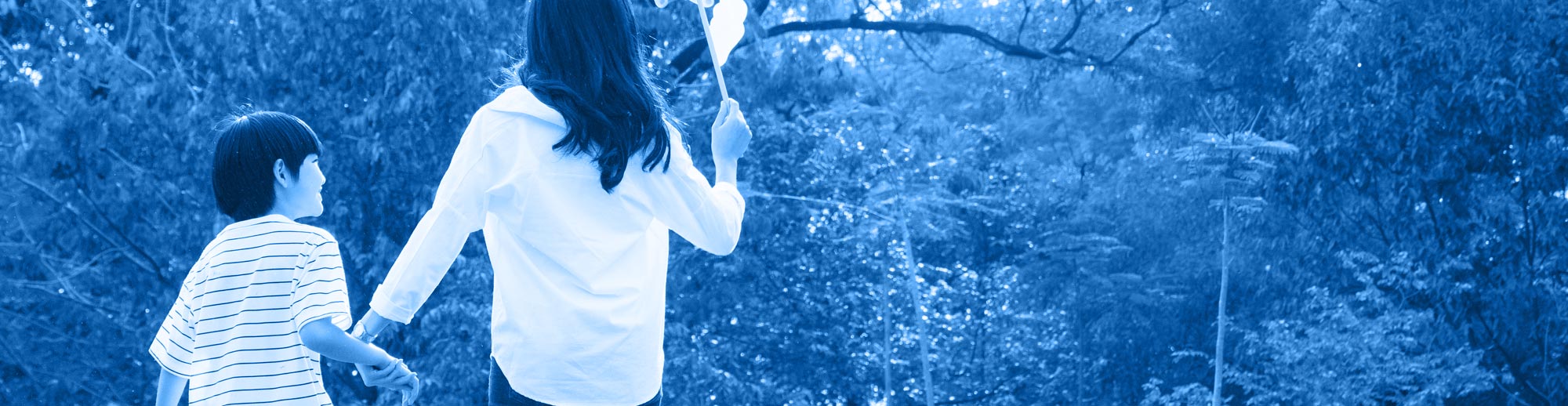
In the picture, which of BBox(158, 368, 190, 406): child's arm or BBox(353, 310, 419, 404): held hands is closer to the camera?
BBox(353, 310, 419, 404): held hands

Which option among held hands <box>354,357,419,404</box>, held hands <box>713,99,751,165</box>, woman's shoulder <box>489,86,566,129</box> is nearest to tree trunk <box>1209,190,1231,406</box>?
held hands <box>713,99,751,165</box>

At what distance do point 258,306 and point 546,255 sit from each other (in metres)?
0.46

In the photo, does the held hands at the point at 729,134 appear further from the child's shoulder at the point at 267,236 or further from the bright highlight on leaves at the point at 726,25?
the child's shoulder at the point at 267,236

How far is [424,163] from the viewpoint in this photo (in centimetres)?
650

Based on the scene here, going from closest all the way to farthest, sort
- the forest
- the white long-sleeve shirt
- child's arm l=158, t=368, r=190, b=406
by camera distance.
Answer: the white long-sleeve shirt < child's arm l=158, t=368, r=190, b=406 < the forest

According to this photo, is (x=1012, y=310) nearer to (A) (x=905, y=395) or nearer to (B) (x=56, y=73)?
(A) (x=905, y=395)

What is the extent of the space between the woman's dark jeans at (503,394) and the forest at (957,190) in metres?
1.37

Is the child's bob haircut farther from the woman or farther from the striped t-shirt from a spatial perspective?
the woman

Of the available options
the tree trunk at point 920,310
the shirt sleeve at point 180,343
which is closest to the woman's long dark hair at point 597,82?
the shirt sleeve at point 180,343

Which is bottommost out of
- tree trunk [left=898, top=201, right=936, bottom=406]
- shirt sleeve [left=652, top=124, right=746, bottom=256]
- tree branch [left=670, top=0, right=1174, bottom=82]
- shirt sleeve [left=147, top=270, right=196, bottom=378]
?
shirt sleeve [left=147, top=270, right=196, bottom=378]

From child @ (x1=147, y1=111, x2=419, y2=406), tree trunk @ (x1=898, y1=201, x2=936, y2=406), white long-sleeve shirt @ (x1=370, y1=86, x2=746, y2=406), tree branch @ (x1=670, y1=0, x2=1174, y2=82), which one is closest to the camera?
white long-sleeve shirt @ (x1=370, y1=86, x2=746, y2=406)

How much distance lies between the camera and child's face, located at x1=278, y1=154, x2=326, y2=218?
171cm

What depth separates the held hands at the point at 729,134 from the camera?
155cm

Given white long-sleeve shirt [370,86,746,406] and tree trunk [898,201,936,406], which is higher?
tree trunk [898,201,936,406]
